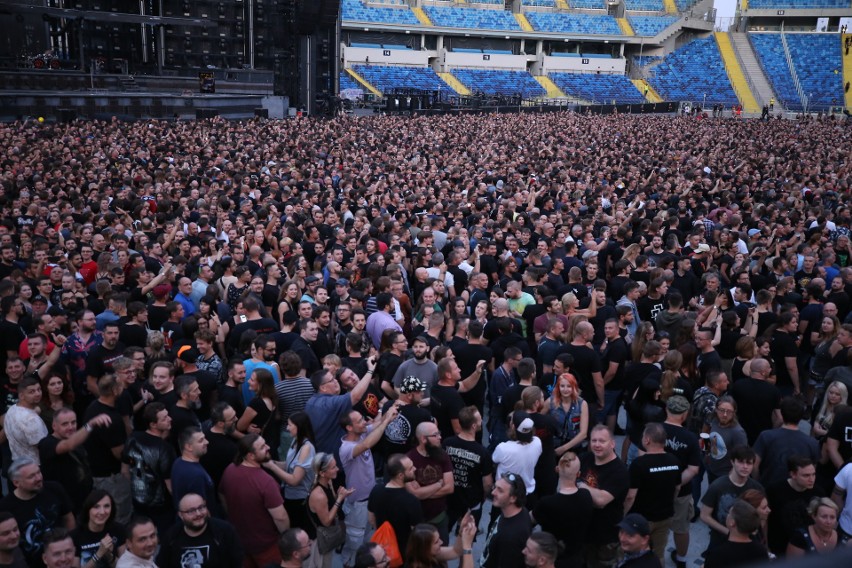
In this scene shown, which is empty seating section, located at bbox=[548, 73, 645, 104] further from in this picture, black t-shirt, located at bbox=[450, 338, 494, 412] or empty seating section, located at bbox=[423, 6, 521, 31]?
black t-shirt, located at bbox=[450, 338, 494, 412]

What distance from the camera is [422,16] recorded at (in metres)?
54.2

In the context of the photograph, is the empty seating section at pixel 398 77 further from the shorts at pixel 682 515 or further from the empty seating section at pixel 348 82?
the shorts at pixel 682 515

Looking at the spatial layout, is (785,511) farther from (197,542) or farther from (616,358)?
(197,542)

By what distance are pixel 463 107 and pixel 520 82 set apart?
16.7 metres

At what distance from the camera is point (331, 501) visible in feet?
14.6

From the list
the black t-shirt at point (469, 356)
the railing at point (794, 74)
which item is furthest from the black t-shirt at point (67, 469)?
the railing at point (794, 74)

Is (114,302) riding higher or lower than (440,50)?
lower

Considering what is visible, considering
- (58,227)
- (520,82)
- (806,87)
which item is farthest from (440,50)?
(58,227)

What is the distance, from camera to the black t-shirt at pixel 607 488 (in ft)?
14.6

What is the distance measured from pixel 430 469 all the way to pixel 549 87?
52.5m

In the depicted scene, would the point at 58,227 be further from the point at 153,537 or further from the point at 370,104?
the point at 370,104

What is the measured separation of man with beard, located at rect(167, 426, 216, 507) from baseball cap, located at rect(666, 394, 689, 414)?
2935 millimetres

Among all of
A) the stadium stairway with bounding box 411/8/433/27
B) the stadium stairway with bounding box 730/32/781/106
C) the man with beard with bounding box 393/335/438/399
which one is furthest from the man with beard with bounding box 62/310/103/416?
the stadium stairway with bounding box 730/32/781/106

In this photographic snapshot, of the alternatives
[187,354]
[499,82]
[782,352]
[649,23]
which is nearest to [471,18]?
[499,82]
